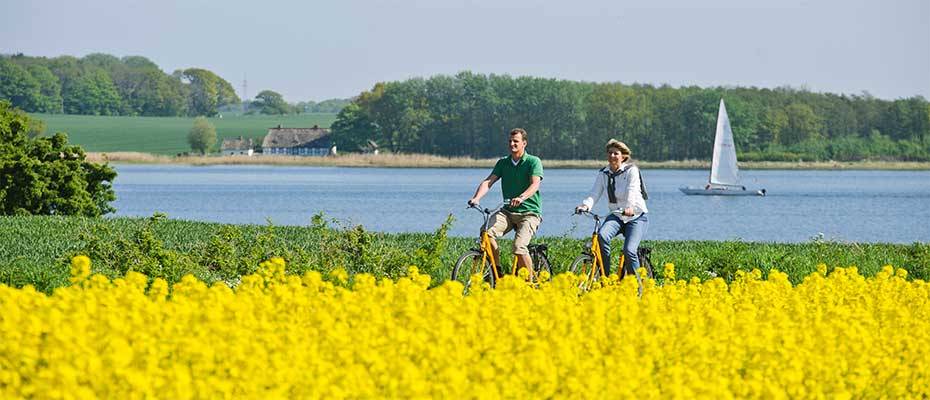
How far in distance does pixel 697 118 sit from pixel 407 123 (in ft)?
83.0

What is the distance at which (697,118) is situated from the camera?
4643 inches

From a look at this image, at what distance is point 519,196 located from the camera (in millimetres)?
13102

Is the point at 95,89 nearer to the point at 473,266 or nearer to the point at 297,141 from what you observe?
the point at 297,141

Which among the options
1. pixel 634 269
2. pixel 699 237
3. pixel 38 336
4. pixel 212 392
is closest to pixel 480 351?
pixel 212 392

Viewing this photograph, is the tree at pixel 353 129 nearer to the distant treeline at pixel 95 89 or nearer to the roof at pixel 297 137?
the roof at pixel 297 137

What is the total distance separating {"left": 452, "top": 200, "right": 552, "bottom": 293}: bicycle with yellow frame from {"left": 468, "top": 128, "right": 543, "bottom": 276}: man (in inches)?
2.7

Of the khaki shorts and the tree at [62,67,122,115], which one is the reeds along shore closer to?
the tree at [62,67,122,115]

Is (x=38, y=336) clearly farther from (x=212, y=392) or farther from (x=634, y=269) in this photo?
(x=634, y=269)

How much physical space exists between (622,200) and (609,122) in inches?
4239

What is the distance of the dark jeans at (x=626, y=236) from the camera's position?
1314cm

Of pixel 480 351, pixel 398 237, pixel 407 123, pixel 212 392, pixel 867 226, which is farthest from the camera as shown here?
pixel 407 123

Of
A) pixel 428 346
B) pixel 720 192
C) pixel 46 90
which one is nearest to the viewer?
pixel 428 346

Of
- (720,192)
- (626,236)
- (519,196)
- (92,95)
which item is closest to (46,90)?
(92,95)

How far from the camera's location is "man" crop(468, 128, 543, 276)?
13055mm
